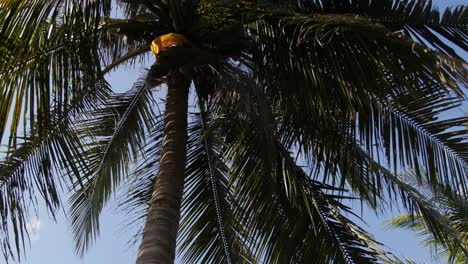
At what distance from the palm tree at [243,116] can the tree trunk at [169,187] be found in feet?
0.05

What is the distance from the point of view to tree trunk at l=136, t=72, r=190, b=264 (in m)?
4.98

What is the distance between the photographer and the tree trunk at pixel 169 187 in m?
4.98

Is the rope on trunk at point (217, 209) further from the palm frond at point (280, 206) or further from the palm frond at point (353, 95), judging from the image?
the palm frond at point (353, 95)

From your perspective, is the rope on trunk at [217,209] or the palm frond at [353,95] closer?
the palm frond at [353,95]

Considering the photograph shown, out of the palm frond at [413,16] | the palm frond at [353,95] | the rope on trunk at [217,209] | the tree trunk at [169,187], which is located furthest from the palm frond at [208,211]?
the palm frond at [413,16]

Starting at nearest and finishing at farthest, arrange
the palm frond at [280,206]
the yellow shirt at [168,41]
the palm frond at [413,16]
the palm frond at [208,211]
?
the palm frond at [413,16] < the yellow shirt at [168,41] < the palm frond at [280,206] < the palm frond at [208,211]

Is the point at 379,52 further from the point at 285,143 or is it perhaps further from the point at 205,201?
the point at 205,201

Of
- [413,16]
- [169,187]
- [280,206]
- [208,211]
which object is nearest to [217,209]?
[208,211]

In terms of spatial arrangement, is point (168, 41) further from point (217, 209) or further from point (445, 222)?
point (445, 222)

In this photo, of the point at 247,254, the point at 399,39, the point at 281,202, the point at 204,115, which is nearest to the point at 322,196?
the point at 281,202

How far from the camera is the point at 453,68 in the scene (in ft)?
12.2

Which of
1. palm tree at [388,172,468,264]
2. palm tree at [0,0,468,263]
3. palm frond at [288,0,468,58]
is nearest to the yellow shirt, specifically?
palm tree at [0,0,468,263]

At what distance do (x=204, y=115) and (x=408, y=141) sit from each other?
7.97 feet

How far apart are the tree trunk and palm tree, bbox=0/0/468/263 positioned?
0.05 feet
